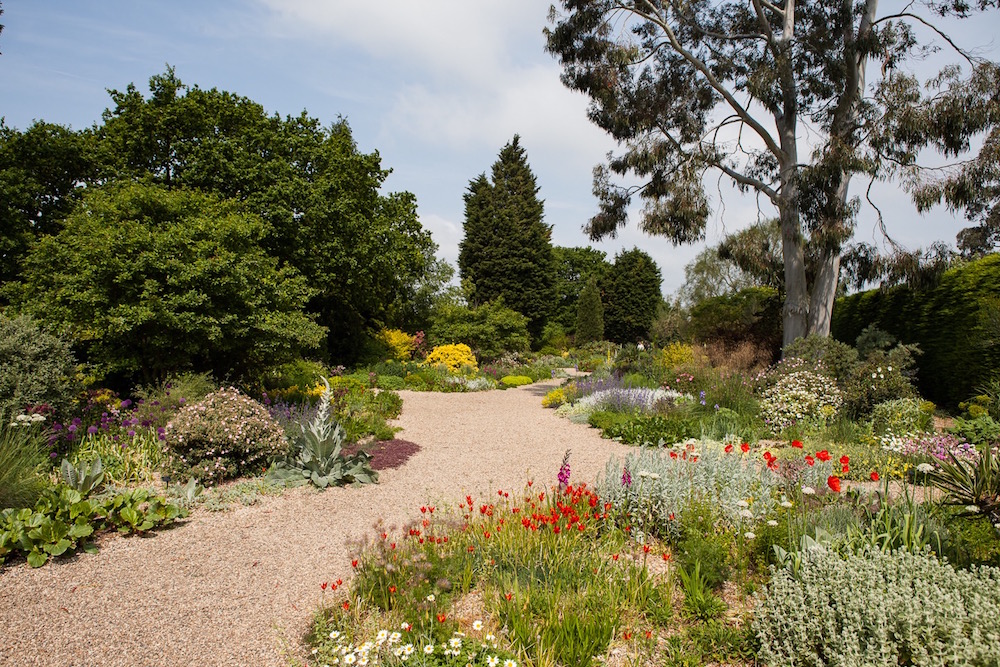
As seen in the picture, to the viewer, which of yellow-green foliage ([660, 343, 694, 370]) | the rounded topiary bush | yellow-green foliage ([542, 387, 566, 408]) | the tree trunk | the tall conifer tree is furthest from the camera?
the tall conifer tree

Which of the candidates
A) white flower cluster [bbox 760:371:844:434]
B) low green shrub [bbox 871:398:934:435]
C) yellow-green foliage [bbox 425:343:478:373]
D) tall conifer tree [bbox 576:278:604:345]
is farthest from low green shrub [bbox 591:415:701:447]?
tall conifer tree [bbox 576:278:604:345]

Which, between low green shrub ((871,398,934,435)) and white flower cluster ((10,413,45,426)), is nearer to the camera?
white flower cluster ((10,413,45,426))

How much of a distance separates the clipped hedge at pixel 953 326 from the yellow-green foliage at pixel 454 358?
38.6ft

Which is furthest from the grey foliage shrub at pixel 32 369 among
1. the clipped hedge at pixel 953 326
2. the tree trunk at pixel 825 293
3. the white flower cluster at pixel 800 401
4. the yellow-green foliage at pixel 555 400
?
the tree trunk at pixel 825 293

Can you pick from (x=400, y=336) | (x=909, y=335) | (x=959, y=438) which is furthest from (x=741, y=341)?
(x=400, y=336)

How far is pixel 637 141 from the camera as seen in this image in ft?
45.9

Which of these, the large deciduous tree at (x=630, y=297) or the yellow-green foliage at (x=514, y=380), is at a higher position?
the large deciduous tree at (x=630, y=297)

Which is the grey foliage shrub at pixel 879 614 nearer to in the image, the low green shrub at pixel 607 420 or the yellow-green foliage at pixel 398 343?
the low green shrub at pixel 607 420

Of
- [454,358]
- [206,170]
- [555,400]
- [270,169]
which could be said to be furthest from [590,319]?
[206,170]

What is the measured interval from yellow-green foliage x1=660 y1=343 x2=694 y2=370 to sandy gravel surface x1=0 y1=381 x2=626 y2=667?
829 cm

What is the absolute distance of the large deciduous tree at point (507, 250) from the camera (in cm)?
3136

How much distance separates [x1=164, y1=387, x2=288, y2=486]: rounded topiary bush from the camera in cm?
569

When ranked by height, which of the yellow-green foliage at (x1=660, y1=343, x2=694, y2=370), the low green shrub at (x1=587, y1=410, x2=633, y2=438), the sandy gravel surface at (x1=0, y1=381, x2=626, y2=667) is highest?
the yellow-green foliage at (x1=660, y1=343, x2=694, y2=370)

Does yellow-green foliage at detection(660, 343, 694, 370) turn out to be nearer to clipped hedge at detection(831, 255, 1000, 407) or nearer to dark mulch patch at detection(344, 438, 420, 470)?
clipped hedge at detection(831, 255, 1000, 407)
